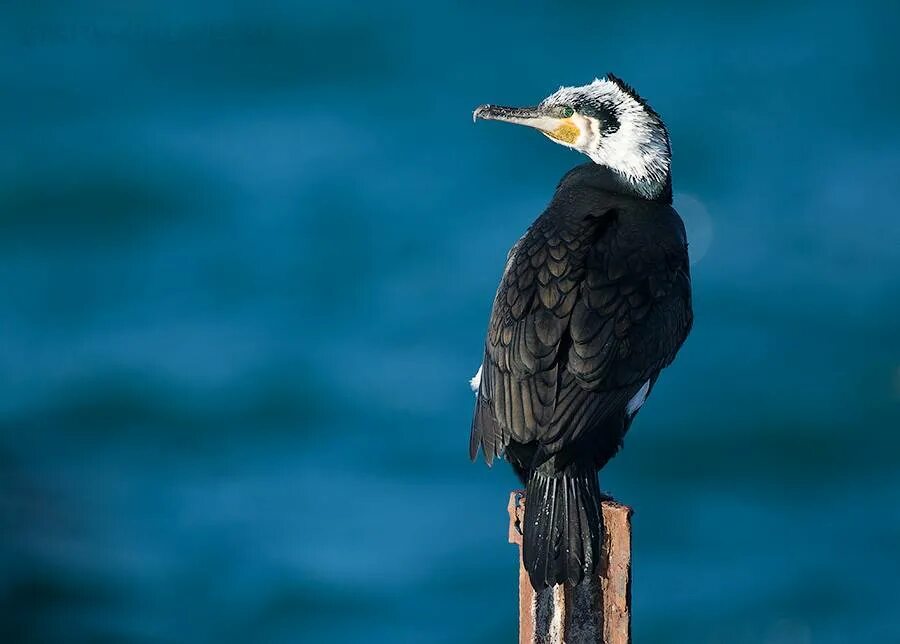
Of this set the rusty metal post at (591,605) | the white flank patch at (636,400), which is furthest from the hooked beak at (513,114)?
the rusty metal post at (591,605)

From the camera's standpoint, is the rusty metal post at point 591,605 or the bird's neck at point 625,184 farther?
the bird's neck at point 625,184

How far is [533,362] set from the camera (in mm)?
5297

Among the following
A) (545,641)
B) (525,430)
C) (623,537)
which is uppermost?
(525,430)

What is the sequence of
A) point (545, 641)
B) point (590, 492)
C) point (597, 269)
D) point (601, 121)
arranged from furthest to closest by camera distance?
point (601, 121) → point (597, 269) → point (590, 492) → point (545, 641)

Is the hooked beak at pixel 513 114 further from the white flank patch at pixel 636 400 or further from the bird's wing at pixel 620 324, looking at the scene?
the white flank patch at pixel 636 400

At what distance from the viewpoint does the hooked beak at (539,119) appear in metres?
6.16

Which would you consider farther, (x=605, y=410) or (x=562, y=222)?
(x=562, y=222)

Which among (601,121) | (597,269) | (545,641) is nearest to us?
(545,641)

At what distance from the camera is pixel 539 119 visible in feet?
20.2

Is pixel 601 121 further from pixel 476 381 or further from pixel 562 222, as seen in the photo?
pixel 476 381

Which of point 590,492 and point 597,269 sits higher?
point 597,269

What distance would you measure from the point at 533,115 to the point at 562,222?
0.61 m

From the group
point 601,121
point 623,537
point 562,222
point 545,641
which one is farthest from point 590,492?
point 601,121

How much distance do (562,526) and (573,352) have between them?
67 cm
